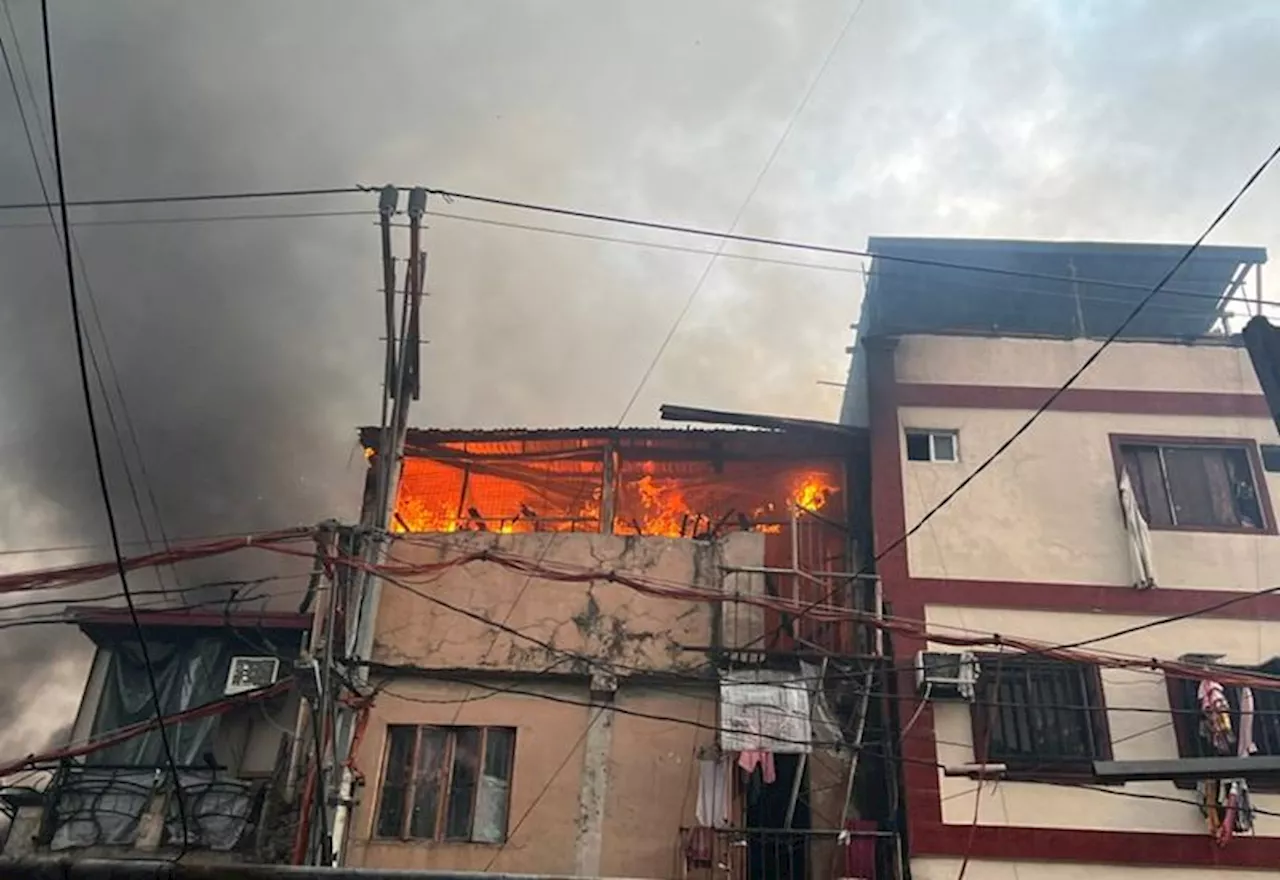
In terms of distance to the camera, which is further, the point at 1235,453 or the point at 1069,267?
the point at 1069,267

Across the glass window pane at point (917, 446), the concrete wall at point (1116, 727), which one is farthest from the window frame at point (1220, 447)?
the glass window pane at point (917, 446)

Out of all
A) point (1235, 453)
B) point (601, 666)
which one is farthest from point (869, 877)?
point (1235, 453)

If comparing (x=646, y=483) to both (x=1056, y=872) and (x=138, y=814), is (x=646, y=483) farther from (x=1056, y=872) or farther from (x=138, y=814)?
(x=138, y=814)

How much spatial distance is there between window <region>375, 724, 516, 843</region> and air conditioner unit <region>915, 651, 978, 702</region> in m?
6.43

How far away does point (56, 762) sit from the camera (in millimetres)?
14148

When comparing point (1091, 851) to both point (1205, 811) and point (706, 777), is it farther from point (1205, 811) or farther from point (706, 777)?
point (706, 777)

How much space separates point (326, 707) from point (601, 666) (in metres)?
4.47

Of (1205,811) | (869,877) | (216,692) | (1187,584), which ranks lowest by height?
(869,877)

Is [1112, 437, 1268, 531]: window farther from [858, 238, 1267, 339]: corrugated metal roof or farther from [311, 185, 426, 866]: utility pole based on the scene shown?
[311, 185, 426, 866]: utility pole

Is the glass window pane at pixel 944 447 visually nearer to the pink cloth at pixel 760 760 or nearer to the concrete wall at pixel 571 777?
the concrete wall at pixel 571 777

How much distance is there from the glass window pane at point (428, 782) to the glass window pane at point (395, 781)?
0.17m

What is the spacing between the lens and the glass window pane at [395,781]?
47.7ft

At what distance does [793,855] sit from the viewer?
48.1 feet

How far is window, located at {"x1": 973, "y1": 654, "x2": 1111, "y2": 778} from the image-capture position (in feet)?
46.9
